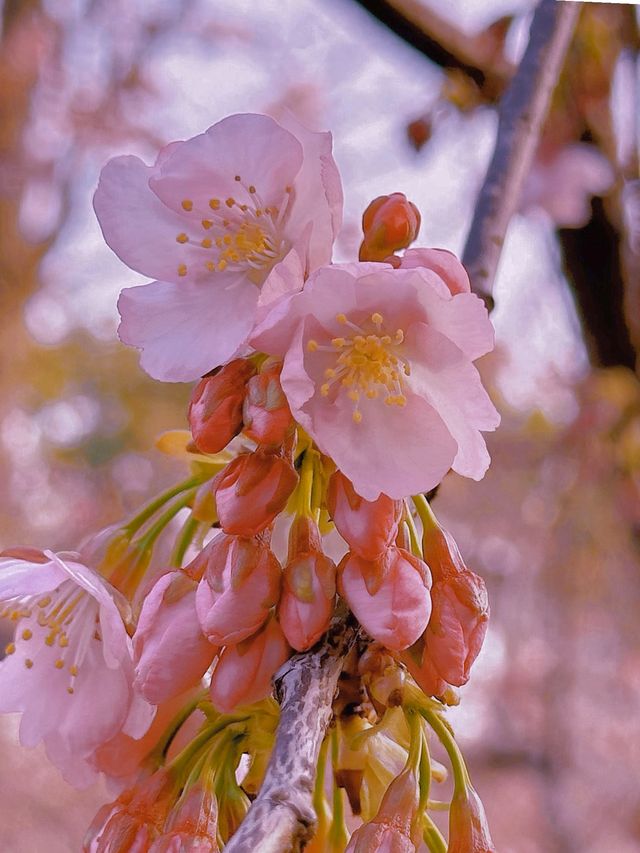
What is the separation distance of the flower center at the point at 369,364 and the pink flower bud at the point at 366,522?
0.23 feet

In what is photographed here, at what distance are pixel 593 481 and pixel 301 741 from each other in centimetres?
330

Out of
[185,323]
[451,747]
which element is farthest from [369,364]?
[451,747]

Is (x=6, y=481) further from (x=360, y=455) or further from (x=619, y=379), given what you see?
(x=360, y=455)

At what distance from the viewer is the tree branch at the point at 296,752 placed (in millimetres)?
293

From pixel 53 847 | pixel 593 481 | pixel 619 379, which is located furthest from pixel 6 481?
pixel 619 379

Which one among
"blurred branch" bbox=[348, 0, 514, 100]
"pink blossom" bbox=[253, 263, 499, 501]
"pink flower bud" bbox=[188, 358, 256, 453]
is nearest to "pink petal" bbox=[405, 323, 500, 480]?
"pink blossom" bbox=[253, 263, 499, 501]

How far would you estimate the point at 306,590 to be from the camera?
1.41 feet

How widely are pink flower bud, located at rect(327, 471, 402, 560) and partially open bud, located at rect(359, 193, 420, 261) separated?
0.16m

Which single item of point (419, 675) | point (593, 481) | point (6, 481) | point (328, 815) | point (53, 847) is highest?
point (419, 675)

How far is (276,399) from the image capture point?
43 centimetres

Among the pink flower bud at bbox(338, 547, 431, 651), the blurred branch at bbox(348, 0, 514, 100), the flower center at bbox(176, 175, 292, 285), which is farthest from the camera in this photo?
the blurred branch at bbox(348, 0, 514, 100)

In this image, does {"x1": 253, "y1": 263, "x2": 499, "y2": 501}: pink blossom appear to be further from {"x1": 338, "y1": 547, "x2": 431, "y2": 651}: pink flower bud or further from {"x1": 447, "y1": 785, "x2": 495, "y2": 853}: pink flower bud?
{"x1": 447, "y1": 785, "x2": 495, "y2": 853}: pink flower bud

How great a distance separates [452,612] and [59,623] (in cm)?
29

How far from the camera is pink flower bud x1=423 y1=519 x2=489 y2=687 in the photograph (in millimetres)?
432
